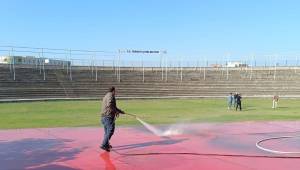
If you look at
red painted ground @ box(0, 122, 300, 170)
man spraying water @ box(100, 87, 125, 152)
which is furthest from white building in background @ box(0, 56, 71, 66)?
man spraying water @ box(100, 87, 125, 152)

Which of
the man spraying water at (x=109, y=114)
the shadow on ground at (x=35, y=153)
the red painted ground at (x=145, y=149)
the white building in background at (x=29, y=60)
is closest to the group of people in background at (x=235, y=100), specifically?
the red painted ground at (x=145, y=149)

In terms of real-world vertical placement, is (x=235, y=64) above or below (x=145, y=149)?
above

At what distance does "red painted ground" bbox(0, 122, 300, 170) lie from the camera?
12.4 meters

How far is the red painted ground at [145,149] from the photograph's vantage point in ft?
40.6

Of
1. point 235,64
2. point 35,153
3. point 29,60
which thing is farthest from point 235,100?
point 235,64

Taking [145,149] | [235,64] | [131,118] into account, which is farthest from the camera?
[235,64]

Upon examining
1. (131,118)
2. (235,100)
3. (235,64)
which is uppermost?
(235,64)

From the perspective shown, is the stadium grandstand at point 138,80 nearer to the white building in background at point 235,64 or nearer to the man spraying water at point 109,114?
the white building in background at point 235,64

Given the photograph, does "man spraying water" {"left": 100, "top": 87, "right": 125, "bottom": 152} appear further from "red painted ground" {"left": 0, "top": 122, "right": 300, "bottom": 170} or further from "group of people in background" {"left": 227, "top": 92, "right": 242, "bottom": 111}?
"group of people in background" {"left": 227, "top": 92, "right": 242, "bottom": 111}

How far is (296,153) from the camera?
47.0 feet

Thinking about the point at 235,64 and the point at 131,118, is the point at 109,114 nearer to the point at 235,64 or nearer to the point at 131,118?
the point at 131,118

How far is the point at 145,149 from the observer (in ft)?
49.0

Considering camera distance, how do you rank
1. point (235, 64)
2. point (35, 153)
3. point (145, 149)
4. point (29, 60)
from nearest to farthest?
point (35, 153) → point (145, 149) → point (29, 60) → point (235, 64)

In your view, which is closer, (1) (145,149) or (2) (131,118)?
(1) (145,149)
